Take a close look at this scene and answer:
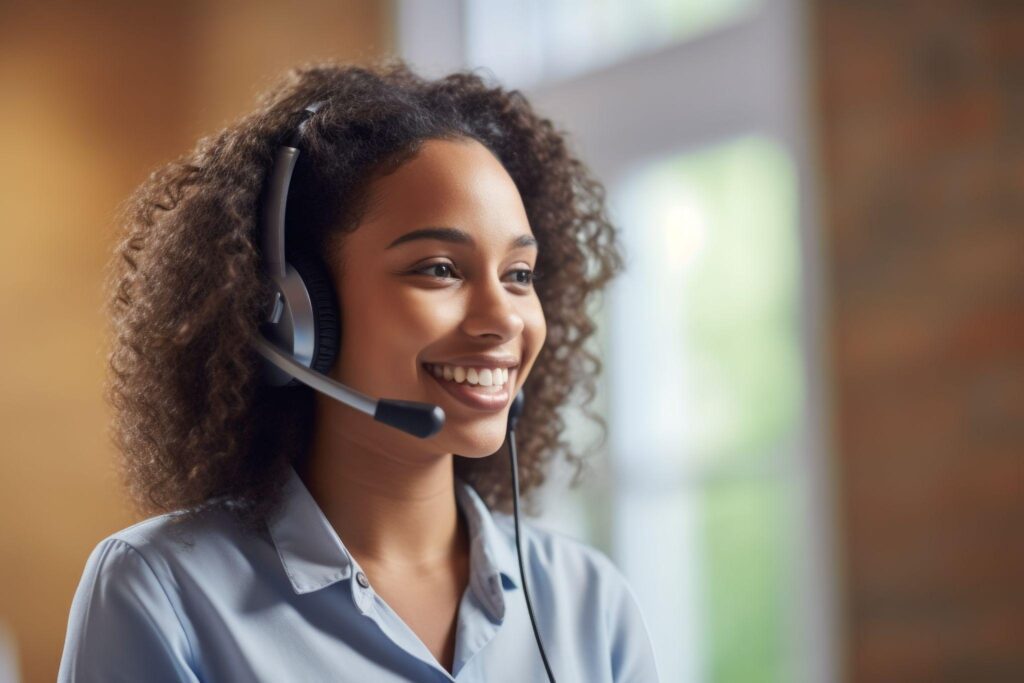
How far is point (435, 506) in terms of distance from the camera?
106 centimetres

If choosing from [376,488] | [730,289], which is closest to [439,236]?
[376,488]

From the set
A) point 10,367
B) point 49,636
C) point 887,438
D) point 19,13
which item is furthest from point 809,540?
Answer: point 19,13

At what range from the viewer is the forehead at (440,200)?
97cm

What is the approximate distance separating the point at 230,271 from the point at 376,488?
0.25 metres

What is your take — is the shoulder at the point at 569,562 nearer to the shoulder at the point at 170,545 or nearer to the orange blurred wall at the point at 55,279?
the shoulder at the point at 170,545

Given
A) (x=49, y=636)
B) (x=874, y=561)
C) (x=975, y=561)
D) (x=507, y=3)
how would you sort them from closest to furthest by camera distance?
(x=975, y=561)
(x=874, y=561)
(x=49, y=636)
(x=507, y=3)

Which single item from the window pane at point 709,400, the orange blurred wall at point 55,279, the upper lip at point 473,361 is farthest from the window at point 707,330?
the upper lip at point 473,361

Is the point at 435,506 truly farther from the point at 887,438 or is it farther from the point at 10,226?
the point at 10,226

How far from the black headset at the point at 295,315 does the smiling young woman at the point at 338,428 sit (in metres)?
0.01

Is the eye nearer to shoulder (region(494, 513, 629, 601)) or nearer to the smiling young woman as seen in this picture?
the smiling young woman

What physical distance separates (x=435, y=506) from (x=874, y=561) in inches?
52.7

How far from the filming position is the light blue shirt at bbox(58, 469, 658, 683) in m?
0.89

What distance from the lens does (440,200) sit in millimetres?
977

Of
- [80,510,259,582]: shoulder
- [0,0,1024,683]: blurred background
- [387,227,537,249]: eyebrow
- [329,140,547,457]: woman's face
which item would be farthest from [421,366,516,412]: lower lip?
[0,0,1024,683]: blurred background
